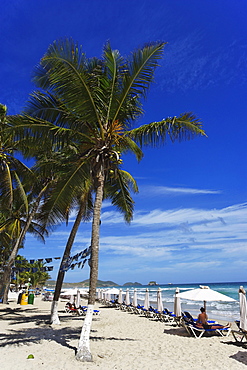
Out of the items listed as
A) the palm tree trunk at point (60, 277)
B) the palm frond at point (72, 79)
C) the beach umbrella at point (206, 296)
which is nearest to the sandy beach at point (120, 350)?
the palm tree trunk at point (60, 277)

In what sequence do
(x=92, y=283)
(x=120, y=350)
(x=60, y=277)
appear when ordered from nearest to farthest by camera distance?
(x=92, y=283) < (x=120, y=350) < (x=60, y=277)

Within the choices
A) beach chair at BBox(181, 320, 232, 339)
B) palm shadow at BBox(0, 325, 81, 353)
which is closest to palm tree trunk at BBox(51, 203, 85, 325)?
palm shadow at BBox(0, 325, 81, 353)

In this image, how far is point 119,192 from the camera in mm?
11172

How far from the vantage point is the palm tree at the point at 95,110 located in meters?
7.56

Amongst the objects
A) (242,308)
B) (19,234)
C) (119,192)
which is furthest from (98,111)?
(19,234)

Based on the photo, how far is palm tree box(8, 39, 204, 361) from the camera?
7.56 meters

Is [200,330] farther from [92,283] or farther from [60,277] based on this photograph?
[60,277]

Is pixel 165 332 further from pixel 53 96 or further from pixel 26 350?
pixel 53 96

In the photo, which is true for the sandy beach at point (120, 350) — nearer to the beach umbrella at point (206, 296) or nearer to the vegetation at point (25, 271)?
the beach umbrella at point (206, 296)

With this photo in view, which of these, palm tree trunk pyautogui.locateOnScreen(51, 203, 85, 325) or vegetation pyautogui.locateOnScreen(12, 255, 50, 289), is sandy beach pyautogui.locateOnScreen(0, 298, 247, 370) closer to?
palm tree trunk pyautogui.locateOnScreen(51, 203, 85, 325)

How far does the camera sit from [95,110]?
7.95 metres

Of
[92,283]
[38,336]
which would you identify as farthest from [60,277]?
[92,283]

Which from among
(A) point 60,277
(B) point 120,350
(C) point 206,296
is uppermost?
(A) point 60,277

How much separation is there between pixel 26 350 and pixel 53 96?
22.9 feet
